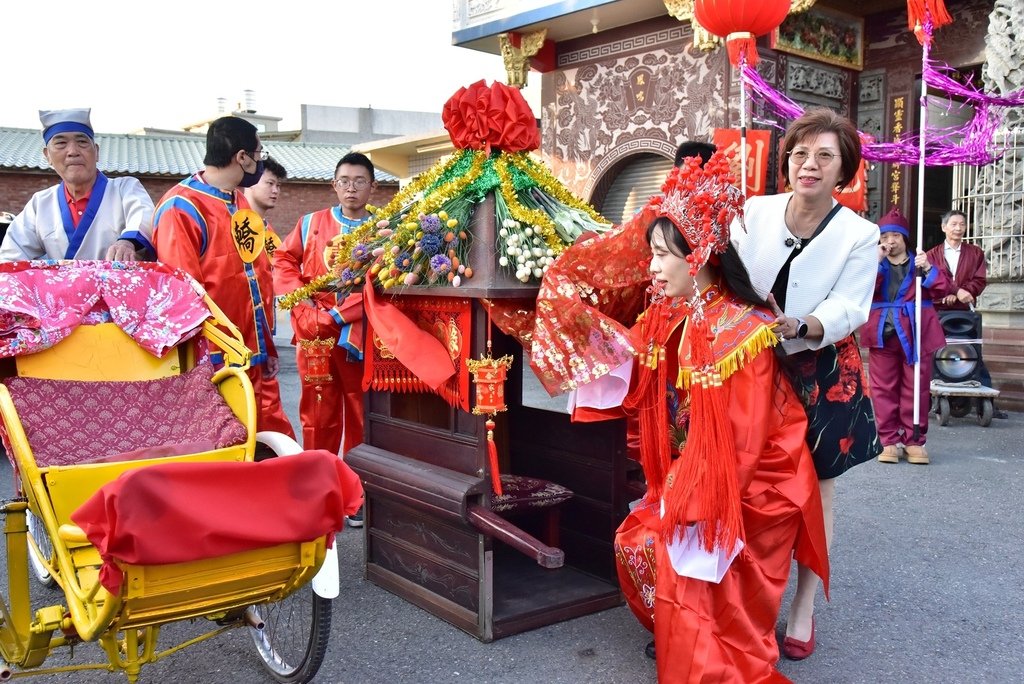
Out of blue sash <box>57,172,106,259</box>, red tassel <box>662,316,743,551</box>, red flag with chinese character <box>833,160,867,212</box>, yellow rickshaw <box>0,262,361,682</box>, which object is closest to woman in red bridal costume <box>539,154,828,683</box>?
red tassel <box>662,316,743,551</box>

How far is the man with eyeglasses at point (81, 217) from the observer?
3.73 metres

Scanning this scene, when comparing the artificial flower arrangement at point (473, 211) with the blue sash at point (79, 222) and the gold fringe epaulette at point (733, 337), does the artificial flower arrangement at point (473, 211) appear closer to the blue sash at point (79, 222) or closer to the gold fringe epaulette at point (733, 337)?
the gold fringe epaulette at point (733, 337)

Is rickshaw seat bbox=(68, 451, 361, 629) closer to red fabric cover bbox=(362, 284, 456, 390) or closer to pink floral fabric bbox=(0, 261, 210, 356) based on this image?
red fabric cover bbox=(362, 284, 456, 390)

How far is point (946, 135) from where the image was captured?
7637mm

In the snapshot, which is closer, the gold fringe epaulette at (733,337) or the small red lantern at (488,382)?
the gold fringe epaulette at (733,337)

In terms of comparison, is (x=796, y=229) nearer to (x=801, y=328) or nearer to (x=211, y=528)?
(x=801, y=328)

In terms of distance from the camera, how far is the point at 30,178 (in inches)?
626

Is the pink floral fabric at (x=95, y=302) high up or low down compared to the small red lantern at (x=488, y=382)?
up

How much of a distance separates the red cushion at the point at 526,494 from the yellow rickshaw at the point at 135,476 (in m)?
0.85

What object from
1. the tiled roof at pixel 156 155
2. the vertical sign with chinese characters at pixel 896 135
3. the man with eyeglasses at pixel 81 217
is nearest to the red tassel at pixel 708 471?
the man with eyeglasses at pixel 81 217

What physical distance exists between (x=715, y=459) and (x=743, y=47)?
5261 mm

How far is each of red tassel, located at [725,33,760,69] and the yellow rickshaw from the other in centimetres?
506

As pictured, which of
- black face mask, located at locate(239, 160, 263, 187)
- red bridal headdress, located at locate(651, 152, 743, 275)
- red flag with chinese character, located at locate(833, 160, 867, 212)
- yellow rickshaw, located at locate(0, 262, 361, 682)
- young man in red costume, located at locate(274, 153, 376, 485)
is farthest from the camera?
red flag with chinese character, located at locate(833, 160, 867, 212)

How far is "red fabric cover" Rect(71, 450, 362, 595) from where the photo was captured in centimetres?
194
